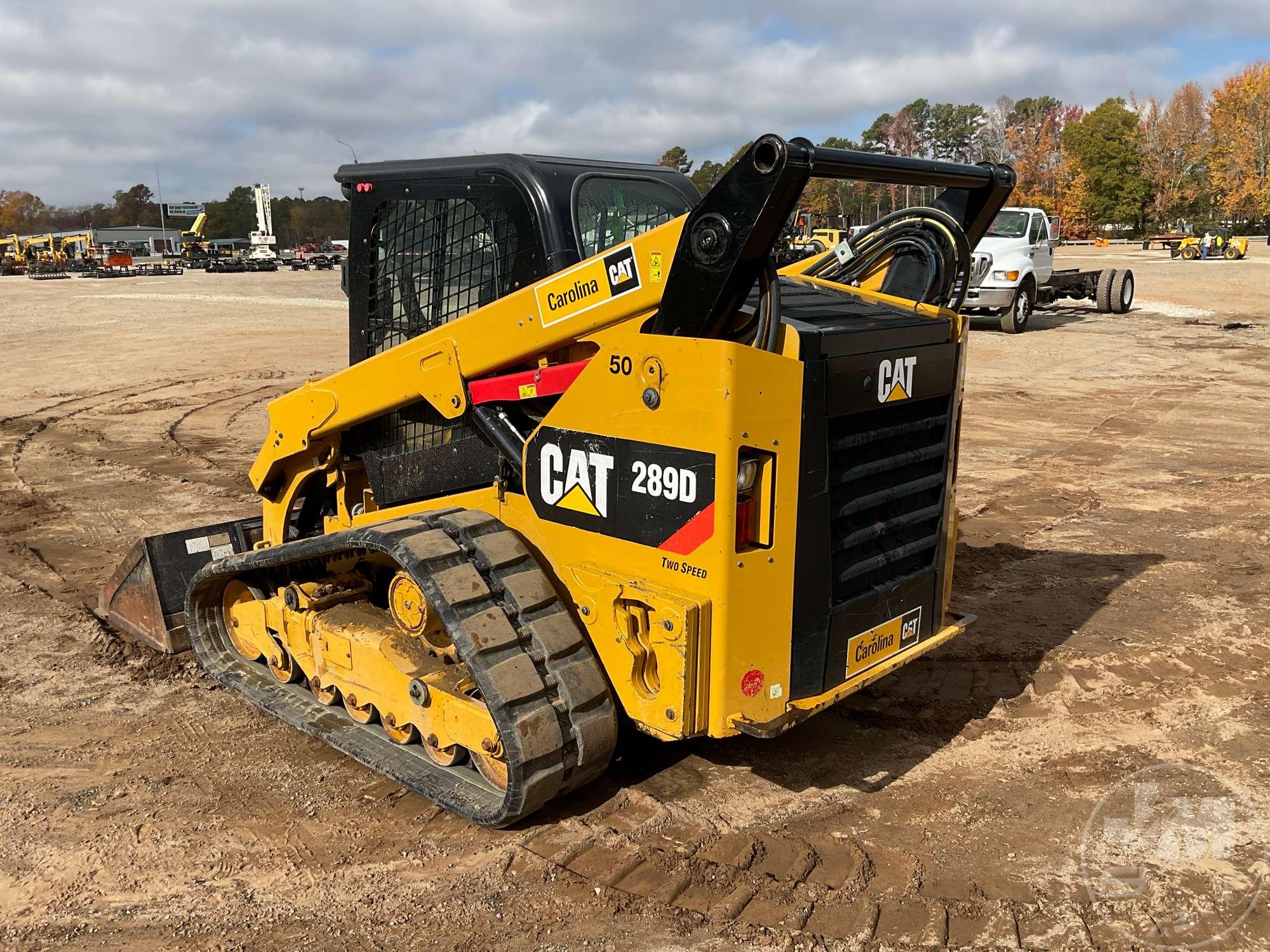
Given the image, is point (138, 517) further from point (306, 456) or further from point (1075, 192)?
point (1075, 192)

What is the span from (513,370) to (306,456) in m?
Answer: 1.56

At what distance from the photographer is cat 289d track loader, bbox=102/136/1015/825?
130 inches

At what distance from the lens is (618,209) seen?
14.1 feet

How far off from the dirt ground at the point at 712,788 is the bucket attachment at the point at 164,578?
0.16 metres

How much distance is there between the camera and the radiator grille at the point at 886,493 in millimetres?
3691

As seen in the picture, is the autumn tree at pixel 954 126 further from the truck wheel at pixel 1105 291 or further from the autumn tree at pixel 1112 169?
the truck wheel at pixel 1105 291

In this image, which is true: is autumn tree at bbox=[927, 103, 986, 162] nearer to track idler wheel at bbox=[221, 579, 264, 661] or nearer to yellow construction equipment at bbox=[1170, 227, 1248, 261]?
yellow construction equipment at bbox=[1170, 227, 1248, 261]

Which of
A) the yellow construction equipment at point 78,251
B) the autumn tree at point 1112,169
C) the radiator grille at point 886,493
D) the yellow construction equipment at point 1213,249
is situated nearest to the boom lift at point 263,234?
the yellow construction equipment at point 78,251

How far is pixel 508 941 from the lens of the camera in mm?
3168

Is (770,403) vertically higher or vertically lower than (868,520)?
higher

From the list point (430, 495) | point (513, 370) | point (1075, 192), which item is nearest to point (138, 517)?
point (430, 495)

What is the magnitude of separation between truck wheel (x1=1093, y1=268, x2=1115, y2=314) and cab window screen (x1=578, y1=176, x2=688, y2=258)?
22.0m

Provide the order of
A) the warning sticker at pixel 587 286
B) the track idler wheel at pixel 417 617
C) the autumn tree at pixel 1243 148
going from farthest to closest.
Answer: the autumn tree at pixel 1243 148
the track idler wheel at pixel 417 617
the warning sticker at pixel 587 286

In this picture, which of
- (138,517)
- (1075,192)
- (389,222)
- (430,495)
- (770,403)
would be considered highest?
(1075,192)
